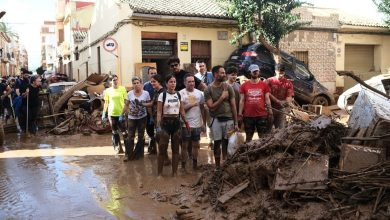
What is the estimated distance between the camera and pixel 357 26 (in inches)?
854

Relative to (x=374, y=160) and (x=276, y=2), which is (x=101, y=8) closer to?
(x=276, y=2)

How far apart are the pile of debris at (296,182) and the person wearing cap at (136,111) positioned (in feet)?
8.65

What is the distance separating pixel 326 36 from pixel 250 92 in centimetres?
1461

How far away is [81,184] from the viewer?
269 inches

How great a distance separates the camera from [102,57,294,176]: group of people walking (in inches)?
275

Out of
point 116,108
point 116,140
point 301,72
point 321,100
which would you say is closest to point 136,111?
point 116,108

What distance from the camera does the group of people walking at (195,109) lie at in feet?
22.9

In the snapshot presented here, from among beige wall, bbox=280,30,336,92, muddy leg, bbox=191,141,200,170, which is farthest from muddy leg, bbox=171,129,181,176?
beige wall, bbox=280,30,336,92

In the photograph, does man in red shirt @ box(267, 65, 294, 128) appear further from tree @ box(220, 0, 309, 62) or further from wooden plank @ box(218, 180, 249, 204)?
tree @ box(220, 0, 309, 62)

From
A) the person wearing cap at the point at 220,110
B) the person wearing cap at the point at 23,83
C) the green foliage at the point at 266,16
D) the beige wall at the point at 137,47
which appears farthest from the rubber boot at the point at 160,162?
the green foliage at the point at 266,16

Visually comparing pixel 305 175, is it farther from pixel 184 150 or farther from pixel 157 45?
pixel 157 45

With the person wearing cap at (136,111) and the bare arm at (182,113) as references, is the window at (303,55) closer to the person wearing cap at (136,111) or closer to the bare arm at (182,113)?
the person wearing cap at (136,111)

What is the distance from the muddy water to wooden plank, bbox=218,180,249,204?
2.19 feet

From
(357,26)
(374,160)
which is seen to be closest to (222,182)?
(374,160)
